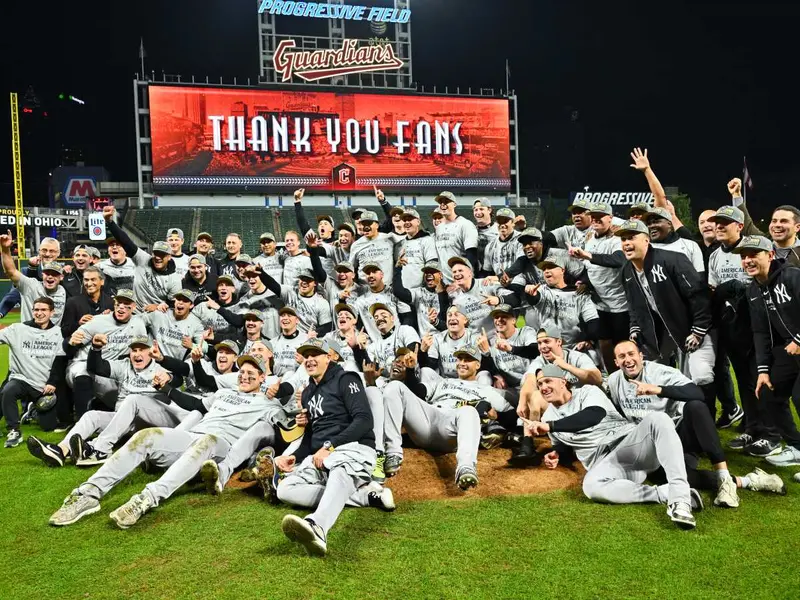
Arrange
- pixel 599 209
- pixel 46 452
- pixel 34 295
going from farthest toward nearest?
pixel 34 295, pixel 599 209, pixel 46 452

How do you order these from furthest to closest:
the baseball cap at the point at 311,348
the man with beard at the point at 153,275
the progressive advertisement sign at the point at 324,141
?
1. the progressive advertisement sign at the point at 324,141
2. the man with beard at the point at 153,275
3. the baseball cap at the point at 311,348

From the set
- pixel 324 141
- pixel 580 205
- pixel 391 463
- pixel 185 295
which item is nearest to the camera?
pixel 391 463

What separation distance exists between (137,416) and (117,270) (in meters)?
3.77

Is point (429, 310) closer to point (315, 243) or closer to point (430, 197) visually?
point (315, 243)

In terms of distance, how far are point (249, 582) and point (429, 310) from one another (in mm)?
4782

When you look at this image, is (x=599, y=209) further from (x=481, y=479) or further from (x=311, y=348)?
(x=311, y=348)

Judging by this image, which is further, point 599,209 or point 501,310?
point 599,209

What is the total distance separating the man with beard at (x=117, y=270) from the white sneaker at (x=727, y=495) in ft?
27.1

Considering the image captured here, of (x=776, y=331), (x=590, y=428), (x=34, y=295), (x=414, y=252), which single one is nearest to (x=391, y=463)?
(x=590, y=428)

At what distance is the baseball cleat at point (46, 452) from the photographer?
6.87m

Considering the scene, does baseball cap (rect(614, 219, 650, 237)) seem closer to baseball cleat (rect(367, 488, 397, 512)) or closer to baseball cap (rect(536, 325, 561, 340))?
baseball cap (rect(536, 325, 561, 340))

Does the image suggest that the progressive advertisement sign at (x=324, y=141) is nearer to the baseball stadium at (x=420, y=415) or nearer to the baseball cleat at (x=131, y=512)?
the baseball stadium at (x=420, y=415)

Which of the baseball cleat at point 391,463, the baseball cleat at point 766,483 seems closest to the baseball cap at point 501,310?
the baseball cleat at point 391,463

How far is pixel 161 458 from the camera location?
643 cm
